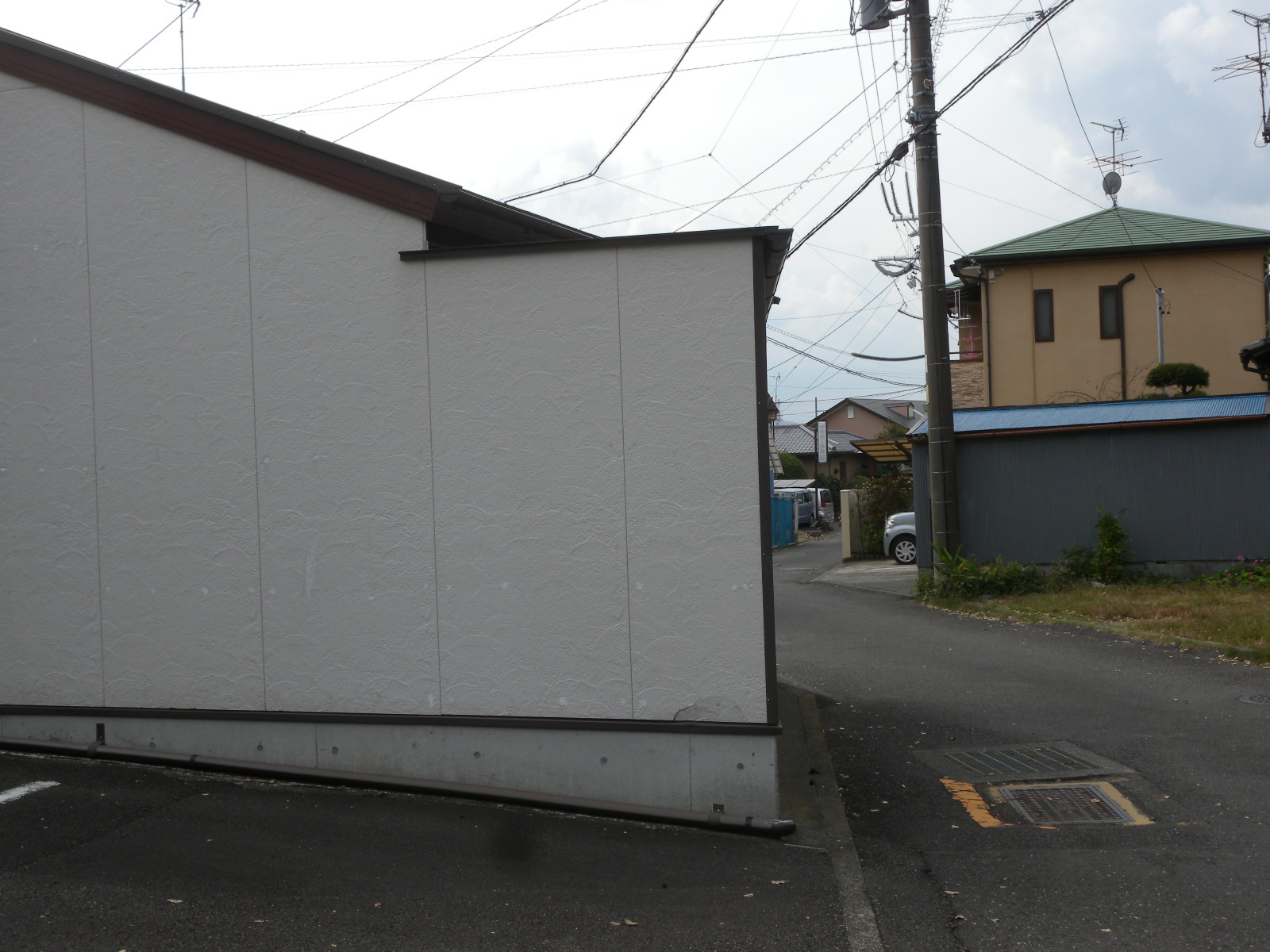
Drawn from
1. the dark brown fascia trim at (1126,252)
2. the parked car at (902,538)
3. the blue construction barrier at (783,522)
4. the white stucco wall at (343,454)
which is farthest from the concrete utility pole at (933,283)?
the blue construction barrier at (783,522)

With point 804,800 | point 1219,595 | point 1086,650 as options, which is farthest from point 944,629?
point 804,800

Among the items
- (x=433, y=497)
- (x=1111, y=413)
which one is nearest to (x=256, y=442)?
(x=433, y=497)

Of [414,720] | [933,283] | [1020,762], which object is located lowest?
[1020,762]

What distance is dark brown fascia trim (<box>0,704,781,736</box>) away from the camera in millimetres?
5285

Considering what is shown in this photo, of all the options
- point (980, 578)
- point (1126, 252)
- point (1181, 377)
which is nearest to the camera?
point (980, 578)

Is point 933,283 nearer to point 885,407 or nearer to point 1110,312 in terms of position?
point 1110,312

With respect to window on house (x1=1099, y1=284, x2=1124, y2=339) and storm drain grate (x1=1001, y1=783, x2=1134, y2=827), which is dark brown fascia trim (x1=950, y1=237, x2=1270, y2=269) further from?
storm drain grate (x1=1001, y1=783, x2=1134, y2=827)

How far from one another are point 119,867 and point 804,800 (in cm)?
345

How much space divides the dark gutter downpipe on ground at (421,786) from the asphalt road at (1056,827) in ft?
2.36

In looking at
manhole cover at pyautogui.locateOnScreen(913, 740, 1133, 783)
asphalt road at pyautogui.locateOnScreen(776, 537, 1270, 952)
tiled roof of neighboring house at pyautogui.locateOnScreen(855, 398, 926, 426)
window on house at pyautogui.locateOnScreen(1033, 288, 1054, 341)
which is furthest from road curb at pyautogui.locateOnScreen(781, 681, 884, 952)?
tiled roof of neighboring house at pyautogui.locateOnScreen(855, 398, 926, 426)

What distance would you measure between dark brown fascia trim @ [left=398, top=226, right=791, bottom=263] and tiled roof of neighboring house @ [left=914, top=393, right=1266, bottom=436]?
11545mm

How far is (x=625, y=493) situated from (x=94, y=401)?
3.32 m

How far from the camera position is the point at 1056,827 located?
5320 millimetres

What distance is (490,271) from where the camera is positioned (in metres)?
5.57
